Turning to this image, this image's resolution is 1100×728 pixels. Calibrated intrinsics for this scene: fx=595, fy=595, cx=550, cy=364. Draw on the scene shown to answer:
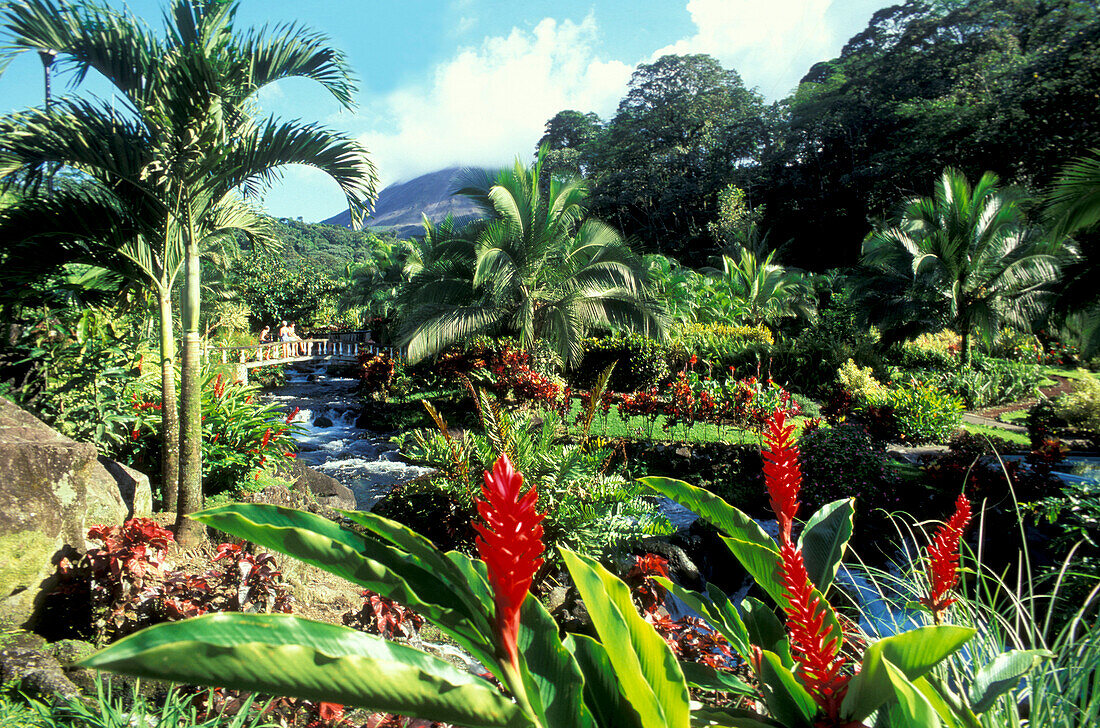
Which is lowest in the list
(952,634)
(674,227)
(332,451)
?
(332,451)

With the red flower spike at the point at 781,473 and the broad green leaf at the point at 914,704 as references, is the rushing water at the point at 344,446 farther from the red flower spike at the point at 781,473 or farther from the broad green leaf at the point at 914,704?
the broad green leaf at the point at 914,704

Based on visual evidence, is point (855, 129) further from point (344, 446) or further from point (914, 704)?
point (914, 704)

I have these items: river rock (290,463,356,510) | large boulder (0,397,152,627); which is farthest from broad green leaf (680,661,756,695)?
river rock (290,463,356,510)

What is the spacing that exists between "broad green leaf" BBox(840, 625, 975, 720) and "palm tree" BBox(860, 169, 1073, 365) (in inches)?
558

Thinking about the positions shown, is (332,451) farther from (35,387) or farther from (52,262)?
(52,262)

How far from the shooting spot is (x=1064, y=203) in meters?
6.43

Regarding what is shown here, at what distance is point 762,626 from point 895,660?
525 mm

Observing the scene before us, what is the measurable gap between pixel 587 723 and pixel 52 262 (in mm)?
5746

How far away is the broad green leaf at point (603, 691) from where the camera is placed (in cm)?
125

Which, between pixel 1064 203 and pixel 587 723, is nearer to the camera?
pixel 587 723

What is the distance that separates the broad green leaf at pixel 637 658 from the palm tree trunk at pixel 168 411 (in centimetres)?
477

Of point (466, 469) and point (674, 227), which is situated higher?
point (674, 227)

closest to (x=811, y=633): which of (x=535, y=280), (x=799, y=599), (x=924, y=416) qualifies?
(x=799, y=599)

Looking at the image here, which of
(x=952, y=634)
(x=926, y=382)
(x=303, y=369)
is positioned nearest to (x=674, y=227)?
(x=303, y=369)
